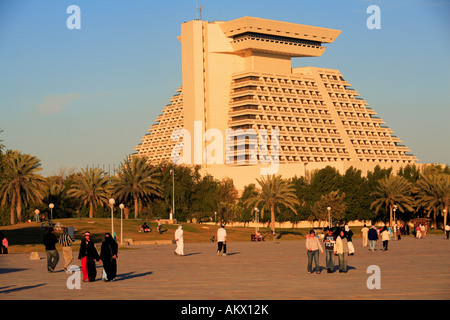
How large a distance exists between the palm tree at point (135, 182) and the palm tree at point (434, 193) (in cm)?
3313

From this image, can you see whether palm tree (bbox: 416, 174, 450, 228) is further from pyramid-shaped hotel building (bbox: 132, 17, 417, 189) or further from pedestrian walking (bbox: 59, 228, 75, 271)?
pedestrian walking (bbox: 59, 228, 75, 271)

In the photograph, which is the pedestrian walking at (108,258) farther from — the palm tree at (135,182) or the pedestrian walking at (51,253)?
the palm tree at (135,182)

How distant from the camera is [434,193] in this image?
94500 mm

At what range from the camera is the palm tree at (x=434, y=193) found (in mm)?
93688

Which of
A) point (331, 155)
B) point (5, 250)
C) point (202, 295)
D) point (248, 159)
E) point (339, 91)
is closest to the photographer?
point (202, 295)

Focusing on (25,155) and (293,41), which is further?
(293,41)

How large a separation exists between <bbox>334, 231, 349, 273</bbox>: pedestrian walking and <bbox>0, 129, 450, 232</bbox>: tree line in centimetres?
6437

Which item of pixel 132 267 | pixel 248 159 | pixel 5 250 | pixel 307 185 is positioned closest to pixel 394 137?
pixel 248 159

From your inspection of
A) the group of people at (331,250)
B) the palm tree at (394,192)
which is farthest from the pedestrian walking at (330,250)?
the palm tree at (394,192)
